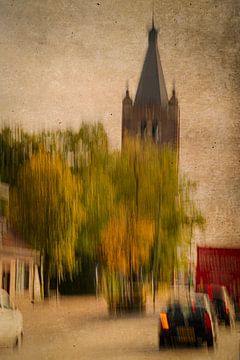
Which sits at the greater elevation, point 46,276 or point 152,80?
point 152,80

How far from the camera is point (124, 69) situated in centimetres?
332

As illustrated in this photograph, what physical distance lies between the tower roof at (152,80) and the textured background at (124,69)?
32 mm

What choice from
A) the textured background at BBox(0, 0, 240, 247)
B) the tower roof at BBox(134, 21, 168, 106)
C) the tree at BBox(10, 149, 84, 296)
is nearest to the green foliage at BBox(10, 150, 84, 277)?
the tree at BBox(10, 149, 84, 296)

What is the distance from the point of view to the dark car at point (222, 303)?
3.12m

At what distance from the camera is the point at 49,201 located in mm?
3301

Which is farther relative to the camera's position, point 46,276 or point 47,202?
point 47,202

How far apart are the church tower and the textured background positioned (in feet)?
0.13

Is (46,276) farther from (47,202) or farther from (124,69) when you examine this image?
(124,69)

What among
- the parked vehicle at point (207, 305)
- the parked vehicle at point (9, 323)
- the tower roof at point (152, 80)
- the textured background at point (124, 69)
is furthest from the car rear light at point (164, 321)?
the tower roof at point (152, 80)

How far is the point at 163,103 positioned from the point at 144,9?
514 mm

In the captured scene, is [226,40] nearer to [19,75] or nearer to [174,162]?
[174,162]

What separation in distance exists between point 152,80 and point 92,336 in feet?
4.29

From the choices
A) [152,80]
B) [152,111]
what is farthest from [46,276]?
[152,80]

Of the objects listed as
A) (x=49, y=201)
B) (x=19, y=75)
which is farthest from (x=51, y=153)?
(x=19, y=75)
